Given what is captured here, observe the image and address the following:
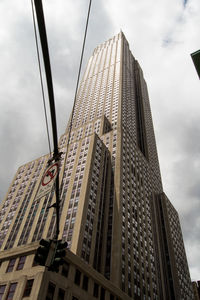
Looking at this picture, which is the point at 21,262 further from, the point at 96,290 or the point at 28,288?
the point at 96,290

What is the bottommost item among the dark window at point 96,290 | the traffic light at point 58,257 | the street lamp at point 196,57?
the traffic light at point 58,257

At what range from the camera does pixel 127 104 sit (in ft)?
438

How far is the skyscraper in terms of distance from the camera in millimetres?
44375

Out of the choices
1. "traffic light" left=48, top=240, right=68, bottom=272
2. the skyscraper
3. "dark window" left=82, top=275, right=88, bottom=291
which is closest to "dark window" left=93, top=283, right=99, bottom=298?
the skyscraper

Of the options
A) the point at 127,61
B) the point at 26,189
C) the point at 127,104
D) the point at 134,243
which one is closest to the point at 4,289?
the point at 134,243

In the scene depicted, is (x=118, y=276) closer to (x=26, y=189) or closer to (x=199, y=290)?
(x=199, y=290)

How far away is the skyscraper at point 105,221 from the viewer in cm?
4438

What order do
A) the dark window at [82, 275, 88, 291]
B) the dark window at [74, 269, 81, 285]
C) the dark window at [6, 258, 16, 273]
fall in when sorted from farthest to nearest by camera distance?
the dark window at [82, 275, 88, 291], the dark window at [74, 269, 81, 285], the dark window at [6, 258, 16, 273]

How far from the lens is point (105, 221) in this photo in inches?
2739

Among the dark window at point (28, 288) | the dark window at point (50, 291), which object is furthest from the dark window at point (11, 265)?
the dark window at point (50, 291)

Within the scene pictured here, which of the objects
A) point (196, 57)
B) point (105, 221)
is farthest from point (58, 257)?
point (105, 221)

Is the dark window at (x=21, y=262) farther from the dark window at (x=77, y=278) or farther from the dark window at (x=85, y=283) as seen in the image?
the dark window at (x=85, y=283)

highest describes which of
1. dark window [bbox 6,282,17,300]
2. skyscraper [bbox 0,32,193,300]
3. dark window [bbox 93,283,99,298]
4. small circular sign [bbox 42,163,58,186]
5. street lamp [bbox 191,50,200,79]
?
skyscraper [bbox 0,32,193,300]

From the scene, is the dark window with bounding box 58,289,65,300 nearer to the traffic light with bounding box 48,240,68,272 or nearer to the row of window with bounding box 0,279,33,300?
the row of window with bounding box 0,279,33,300
